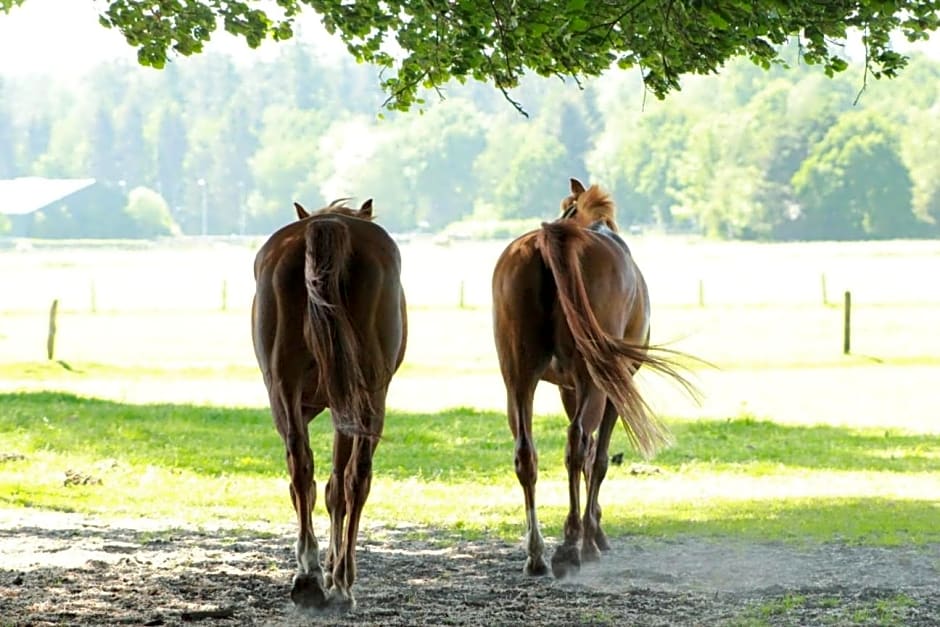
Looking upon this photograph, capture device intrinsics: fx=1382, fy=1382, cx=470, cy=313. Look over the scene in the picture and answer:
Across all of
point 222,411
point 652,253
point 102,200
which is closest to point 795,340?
point 222,411

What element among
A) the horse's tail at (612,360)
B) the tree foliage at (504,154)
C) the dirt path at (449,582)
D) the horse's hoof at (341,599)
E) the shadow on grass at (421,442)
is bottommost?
the shadow on grass at (421,442)

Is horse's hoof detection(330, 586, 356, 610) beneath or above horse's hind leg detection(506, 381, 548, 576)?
beneath

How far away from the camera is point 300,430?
652cm

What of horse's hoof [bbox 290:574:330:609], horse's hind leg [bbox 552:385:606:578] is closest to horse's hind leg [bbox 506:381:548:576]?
horse's hind leg [bbox 552:385:606:578]

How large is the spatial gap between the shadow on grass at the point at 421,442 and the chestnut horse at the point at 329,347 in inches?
223

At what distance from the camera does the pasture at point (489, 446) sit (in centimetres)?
920

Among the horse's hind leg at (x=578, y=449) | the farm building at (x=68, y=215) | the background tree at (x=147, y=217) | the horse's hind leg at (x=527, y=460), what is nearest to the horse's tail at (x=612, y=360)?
the horse's hind leg at (x=578, y=449)

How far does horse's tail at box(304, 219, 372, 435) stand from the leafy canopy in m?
2.03

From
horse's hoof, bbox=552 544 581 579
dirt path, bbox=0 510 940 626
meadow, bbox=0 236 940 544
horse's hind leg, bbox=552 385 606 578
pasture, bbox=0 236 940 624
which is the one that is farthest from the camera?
meadow, bbox=0 236 940 544

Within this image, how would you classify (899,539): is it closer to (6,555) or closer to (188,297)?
(6,555)

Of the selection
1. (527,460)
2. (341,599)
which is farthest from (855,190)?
(341,599)

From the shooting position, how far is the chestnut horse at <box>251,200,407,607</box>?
649cm

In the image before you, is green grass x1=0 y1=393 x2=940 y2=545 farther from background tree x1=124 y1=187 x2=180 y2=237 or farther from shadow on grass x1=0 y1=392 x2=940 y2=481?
background tree x1=124 y1=187 x2=180 y2=237

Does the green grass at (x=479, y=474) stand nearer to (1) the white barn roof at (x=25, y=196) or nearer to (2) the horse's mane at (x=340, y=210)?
(2) the horse's mane at (x=340, y=210)
